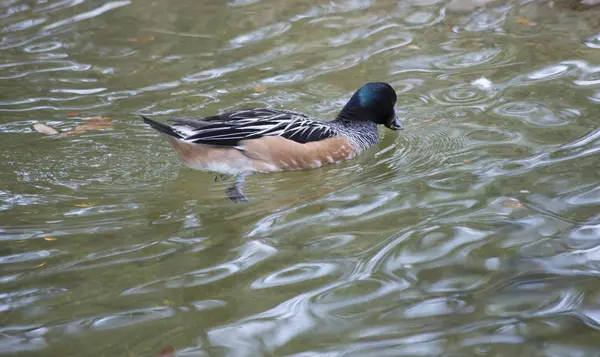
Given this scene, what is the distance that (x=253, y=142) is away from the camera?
6.98 metres

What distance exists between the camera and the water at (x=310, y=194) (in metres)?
4.29

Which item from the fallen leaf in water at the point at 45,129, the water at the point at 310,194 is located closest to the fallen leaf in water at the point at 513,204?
the water at the point at 310,194

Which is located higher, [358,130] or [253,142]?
[253,142]

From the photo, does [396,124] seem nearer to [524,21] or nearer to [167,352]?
[524,21]

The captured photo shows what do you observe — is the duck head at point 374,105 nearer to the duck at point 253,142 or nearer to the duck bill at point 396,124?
the duck bill at point 396,124

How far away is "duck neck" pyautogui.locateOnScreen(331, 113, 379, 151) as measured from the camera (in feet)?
25.1

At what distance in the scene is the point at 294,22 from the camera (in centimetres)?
1059

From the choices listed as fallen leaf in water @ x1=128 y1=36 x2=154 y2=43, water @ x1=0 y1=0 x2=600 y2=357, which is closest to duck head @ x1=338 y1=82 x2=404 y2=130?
water @ x1=0 y1=0 x2=600 y2=357

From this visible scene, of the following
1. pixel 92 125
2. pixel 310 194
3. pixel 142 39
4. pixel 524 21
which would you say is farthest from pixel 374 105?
pixel 142 39

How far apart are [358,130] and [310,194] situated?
5.51ft

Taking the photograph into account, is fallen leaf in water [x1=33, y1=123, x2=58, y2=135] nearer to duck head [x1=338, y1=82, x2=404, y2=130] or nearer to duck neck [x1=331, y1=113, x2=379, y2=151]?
duck neck [x1=331, y1=113, x2=379, y2=151]

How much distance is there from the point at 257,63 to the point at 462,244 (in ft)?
16.2

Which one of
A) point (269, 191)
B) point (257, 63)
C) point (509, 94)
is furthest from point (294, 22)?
point (269, 191)

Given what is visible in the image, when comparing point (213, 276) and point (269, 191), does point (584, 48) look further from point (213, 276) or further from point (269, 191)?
point (213, 276)
